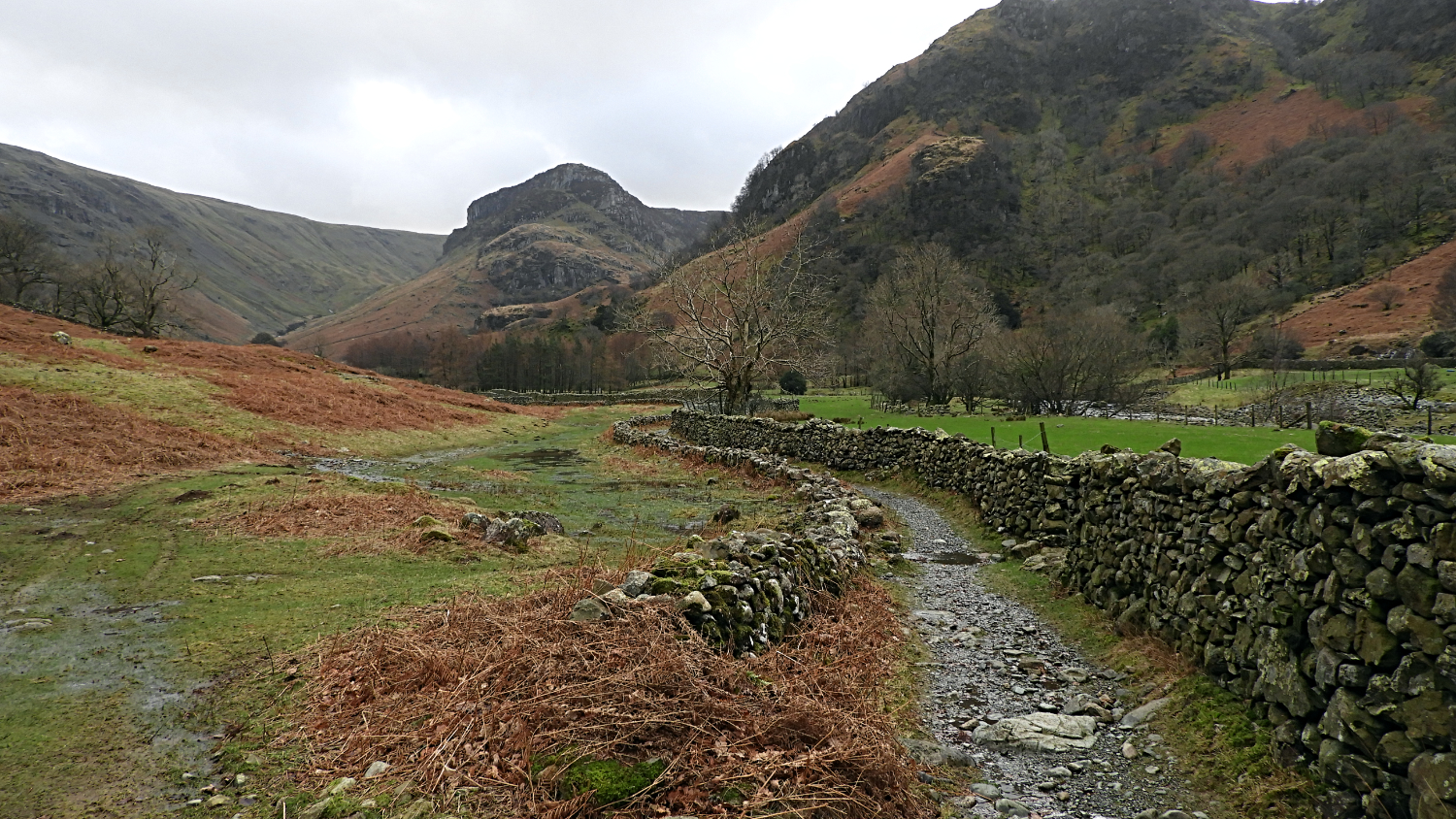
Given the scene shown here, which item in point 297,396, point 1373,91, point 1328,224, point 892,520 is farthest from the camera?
point 1373,91

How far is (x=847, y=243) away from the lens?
14025cm

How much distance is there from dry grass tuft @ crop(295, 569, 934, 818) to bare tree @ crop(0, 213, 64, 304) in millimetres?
78693

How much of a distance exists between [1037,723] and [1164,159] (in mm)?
185825

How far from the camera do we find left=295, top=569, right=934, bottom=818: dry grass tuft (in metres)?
3.90

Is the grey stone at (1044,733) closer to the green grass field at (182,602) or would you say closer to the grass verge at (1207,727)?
the grass verge at (1207,727)

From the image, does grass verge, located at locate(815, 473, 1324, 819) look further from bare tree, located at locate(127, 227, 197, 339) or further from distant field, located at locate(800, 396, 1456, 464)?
bare tree, located at locate(127, 227, 197, 339)

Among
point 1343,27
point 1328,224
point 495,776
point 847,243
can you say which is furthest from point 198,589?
point 1343,27

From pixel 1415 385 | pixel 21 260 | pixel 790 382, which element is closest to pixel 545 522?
pixel 1415 385

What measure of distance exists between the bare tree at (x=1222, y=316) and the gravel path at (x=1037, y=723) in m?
59.9

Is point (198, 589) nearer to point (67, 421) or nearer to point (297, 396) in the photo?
point (67, 421)

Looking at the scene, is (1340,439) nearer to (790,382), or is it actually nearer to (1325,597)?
(1325,597)

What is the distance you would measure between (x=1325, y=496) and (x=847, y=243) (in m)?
143

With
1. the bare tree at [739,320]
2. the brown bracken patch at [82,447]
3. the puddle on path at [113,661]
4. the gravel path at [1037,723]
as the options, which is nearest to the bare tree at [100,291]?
the brown bracken patch at [82,447]

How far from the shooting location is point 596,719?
14.1 feet
